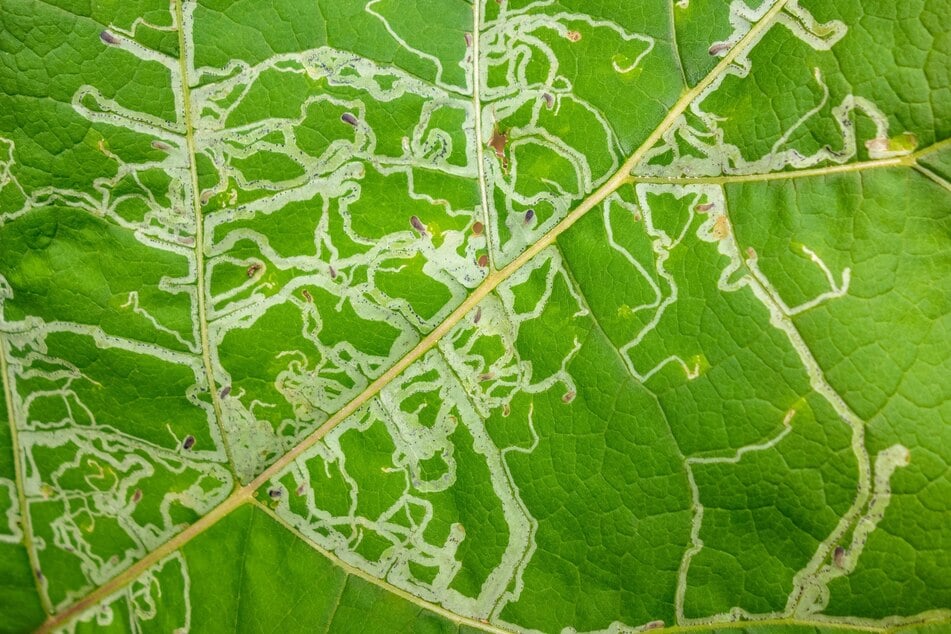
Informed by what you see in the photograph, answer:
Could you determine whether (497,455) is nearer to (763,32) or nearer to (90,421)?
(90,421)

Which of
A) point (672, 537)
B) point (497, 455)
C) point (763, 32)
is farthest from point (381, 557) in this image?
point (763, 32)

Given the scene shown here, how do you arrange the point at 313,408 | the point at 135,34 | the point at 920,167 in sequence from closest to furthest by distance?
1. the point at 920,167
2. the point at 135,34
3. the point at 313,408

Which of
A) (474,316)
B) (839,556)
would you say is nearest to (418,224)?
(474,316)

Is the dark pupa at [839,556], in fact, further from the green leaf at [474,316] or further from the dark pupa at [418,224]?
the dark pupa at [418,224]

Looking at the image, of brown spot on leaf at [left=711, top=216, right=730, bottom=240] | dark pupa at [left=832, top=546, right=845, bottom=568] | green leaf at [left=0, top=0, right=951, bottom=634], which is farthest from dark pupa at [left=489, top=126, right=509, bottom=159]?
dark pupa at [left=832, top=546, right=845, bottom=568]

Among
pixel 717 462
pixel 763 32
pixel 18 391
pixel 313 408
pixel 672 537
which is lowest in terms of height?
pixel 672 537

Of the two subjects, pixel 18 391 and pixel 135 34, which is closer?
pixel 135 34
